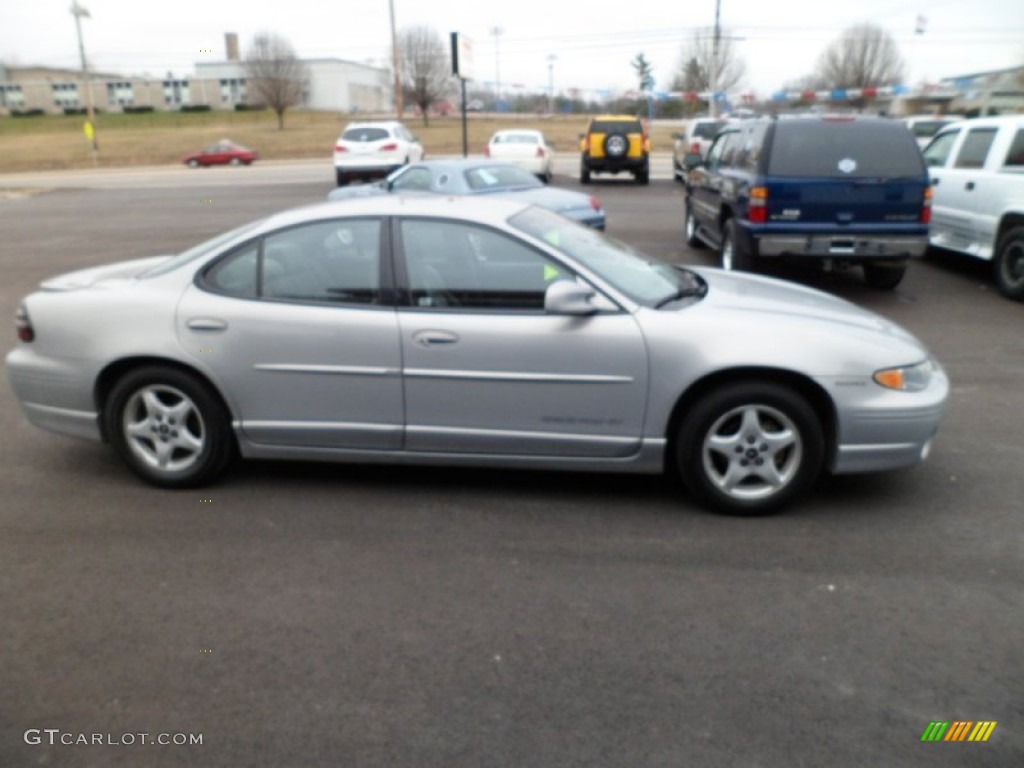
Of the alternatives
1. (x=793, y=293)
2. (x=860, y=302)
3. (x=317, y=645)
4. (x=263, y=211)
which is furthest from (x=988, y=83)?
(x=317, y=645)

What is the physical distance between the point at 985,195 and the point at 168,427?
29.7 ft

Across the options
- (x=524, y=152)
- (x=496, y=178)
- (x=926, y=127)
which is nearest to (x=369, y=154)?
(x=524, y=152)

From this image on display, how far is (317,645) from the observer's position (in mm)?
3439

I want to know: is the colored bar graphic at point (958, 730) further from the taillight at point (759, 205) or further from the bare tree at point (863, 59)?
the bare tree at point (863, 59)

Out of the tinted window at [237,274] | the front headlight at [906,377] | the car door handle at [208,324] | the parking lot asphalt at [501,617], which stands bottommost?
the parking lot asphalt at [501,617]

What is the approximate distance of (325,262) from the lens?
15.7 feet

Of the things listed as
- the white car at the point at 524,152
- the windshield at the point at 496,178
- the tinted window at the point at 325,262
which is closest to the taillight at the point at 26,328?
the tinted window at the point at 325,262

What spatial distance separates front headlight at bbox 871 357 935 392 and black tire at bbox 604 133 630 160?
2195cm

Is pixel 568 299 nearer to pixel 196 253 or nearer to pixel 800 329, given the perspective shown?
pixel 800 329

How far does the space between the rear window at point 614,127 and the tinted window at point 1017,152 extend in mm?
16648

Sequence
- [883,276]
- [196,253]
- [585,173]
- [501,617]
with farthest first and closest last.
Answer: [585,173]
[883,276]
[196,253]
[501,617]

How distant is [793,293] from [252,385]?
9.73 ft

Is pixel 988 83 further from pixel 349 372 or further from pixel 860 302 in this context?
pixel 349 372

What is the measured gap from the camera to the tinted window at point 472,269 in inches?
181
